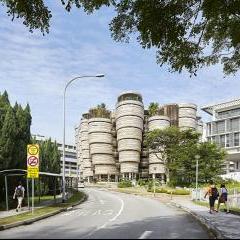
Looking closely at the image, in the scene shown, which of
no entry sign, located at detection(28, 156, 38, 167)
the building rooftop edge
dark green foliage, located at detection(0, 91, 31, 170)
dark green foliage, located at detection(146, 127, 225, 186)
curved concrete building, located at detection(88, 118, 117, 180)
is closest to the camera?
no entry sign, located at detection(28, 156, 38, 167)

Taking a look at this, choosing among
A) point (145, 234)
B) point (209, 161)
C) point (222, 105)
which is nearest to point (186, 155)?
point (209, 161)

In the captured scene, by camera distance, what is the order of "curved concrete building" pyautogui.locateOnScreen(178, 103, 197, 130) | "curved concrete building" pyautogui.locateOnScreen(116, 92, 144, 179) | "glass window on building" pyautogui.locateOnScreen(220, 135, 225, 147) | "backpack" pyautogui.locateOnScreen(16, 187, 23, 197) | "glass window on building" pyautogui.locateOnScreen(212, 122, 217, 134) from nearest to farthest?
1. "backpack" pyautogui.locateOnScreen(16, 187, 23, 197)
2. "glass window on building" pyautogui.locateOnScreen(220, 135, 225, 147)
3. "glass window on building" pyautogui.locateOnScreen(212, 122, 217, 134)
4. "curved concrete building" pyautogui.locateOnScreen(116, 92, 144, 179)
5. "curved concrete building" pyautogui.locateOnScreen(178, 103, 197, 130)

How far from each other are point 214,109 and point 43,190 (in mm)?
85147

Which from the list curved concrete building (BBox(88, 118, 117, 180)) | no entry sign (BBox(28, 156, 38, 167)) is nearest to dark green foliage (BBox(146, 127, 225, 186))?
no entry sign (BBox(28, 156, 38, 167))

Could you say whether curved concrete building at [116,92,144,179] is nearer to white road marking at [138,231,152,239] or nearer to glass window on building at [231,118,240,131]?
glass window on building at [231,118,240,131]

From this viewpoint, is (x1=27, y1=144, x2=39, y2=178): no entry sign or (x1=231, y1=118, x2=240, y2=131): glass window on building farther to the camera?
(x1=231, y1=118, x2=240, y2=131): glass window on building

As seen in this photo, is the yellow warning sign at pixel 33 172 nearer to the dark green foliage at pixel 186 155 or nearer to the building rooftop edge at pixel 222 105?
the dark green foliage at pixel 186 155

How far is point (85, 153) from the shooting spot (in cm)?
18688

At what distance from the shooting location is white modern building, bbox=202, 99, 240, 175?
5113 inches

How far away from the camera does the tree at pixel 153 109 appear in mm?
160750

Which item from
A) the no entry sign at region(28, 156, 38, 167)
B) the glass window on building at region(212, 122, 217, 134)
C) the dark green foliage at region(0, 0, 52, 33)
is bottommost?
the no entry sign at region(28, 156, 38, 167)

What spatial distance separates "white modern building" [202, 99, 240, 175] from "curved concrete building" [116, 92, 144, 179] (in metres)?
23.1

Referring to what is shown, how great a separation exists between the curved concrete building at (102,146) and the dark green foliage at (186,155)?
6066 centimetres

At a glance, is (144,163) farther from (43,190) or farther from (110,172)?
(43,190)
